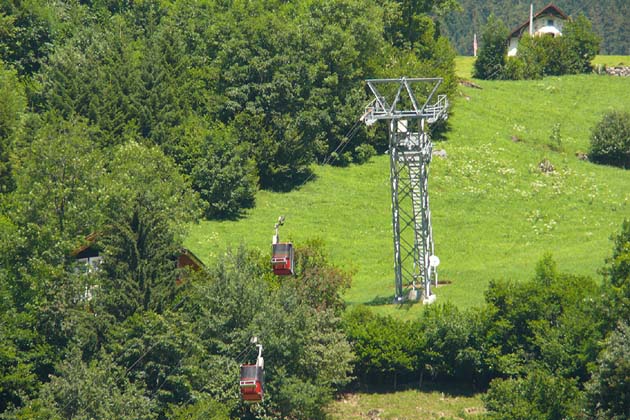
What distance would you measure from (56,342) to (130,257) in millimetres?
5244

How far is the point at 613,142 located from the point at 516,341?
42.6 m

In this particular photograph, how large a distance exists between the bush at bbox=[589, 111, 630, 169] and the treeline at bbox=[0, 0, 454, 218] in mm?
12489

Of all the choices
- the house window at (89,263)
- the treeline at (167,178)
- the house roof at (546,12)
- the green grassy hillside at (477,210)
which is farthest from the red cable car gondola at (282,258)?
the house roof at (546,12)

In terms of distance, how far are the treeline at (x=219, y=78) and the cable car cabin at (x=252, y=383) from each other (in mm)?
30050

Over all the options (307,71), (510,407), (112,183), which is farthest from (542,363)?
(307,71)

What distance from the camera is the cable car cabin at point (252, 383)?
188 feet

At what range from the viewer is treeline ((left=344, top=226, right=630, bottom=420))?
58.8 metres

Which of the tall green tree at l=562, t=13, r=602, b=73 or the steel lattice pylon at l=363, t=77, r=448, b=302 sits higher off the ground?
the tall green tree at l=562, t=13, r=602, b=73

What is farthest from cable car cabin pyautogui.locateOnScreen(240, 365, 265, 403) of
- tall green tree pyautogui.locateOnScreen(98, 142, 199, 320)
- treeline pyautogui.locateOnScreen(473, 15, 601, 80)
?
treeline pyautogui.locateOnScreen(473, 15, 601, 80)

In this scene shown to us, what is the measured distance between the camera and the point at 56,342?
63.4 meters

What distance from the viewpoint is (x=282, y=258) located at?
6250 cm

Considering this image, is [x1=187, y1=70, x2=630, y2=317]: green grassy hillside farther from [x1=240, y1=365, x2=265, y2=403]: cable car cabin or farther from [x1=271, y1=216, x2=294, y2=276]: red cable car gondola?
[x1=240, y1=365, x2=265, y2=403]: cable car cabin

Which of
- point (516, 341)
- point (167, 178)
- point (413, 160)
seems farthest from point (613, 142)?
point (516, 341)

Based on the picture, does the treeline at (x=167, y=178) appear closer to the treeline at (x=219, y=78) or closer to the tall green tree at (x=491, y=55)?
the treeline at (x=219, y=78)
